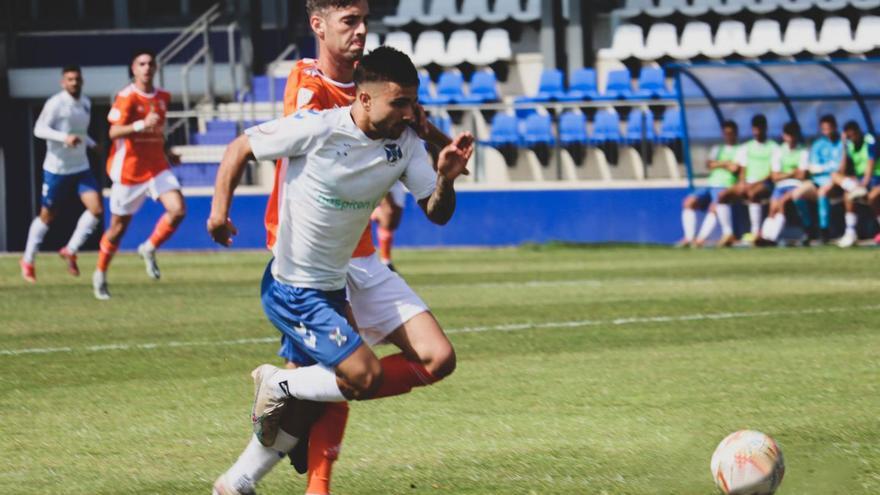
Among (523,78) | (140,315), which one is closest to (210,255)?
(523,78)

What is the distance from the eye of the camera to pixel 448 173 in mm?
5582

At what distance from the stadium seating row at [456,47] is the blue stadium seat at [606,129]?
437 centimetres

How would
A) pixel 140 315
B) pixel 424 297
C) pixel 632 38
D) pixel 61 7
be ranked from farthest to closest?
pixel 61 7, pixel 632 38, pixel 424 297, pixel 140 315

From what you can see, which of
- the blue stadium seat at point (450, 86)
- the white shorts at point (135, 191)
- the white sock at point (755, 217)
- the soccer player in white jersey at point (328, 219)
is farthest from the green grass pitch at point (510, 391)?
the blue stadium seat at point (450, 86)

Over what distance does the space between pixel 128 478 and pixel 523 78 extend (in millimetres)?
23987

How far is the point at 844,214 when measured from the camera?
22625 mm

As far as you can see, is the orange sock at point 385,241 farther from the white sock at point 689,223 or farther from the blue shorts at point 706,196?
the blue shorts at point 706,196

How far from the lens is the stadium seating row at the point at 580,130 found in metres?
24.8

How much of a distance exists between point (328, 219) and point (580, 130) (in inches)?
793

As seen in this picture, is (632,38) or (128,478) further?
(632,38)

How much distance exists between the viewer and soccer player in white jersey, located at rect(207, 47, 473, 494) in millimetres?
5578

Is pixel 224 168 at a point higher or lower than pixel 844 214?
higher

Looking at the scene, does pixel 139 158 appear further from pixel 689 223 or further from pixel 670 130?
pixel 670 130

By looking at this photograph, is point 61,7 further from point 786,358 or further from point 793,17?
point 786,358
